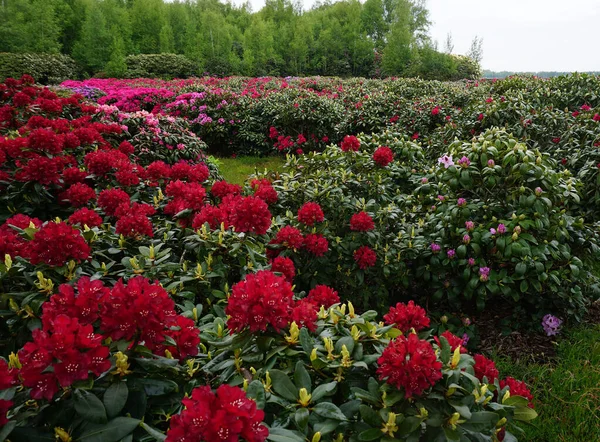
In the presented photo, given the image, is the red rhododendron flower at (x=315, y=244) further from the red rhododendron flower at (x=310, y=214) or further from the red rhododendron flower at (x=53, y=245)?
the red rhododendron flower at (x=53, y=245)

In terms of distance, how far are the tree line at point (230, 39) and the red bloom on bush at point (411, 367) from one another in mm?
24800

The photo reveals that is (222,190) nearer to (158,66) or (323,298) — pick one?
(323,298)

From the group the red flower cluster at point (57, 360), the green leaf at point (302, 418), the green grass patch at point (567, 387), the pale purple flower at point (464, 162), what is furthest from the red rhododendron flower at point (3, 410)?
the pale purple flower at point (464, 162)

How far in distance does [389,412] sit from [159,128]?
4.66 metres

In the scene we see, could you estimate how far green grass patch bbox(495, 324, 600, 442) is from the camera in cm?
205

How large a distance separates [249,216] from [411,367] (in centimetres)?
112

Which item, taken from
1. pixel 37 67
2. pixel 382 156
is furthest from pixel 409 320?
pixel 37 67

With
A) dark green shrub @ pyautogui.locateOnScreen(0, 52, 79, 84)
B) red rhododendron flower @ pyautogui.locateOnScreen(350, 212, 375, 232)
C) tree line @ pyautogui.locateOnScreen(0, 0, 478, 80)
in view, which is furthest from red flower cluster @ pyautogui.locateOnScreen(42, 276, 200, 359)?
tree line @ pyautogui.locateOnScreen(0, 0, 478, 80)

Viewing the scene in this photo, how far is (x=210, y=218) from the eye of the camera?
204cm

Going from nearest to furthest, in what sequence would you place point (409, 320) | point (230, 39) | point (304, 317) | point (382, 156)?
point (304, 317) → point (409, 320) → point (382, 156) → point (230, 39)

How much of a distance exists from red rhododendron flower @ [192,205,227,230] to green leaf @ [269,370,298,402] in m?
1.09

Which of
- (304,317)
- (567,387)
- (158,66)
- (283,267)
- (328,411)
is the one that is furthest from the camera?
(158,66)

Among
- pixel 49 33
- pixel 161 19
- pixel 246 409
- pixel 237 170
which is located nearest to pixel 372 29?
pixel 161 19

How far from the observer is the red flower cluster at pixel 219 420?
79 centimetres
